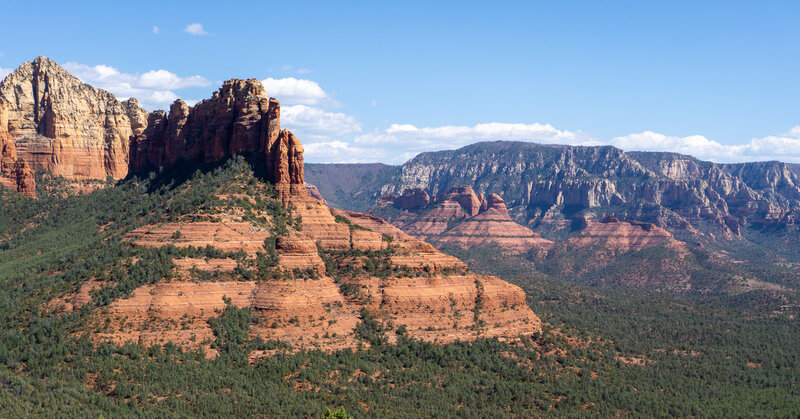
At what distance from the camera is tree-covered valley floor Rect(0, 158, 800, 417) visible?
3730 inches

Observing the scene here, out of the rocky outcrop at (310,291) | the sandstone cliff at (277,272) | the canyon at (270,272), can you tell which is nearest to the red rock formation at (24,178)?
the canyon at (270,272)

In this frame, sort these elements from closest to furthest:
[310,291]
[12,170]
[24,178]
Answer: [310,291]
[24,178]
[12,170]

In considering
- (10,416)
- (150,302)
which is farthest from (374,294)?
(10,416)

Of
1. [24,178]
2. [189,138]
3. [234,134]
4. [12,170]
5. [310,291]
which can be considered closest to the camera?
[310,291]

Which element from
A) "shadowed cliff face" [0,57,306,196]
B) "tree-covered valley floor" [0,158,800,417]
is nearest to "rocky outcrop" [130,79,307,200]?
"shadowed cliff face" [0,57,306,196]

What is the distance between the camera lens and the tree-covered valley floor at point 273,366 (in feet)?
311

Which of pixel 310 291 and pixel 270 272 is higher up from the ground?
pixel 270 272

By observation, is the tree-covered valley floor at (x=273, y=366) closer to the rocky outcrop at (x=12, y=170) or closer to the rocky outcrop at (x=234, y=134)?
the rocky outcrop at (x=234, y=134)

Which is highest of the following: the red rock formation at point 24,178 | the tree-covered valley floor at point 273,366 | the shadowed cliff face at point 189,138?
the shadowed cliff face at point 189,138

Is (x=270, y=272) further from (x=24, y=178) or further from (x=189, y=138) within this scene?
(x=24, y=178)

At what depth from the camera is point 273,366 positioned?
346 ft

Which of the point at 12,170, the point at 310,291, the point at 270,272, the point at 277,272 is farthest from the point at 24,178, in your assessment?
the point at 310,291

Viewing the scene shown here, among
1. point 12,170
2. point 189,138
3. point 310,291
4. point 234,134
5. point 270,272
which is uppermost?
point 234,134

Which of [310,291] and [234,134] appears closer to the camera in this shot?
[310,291]
